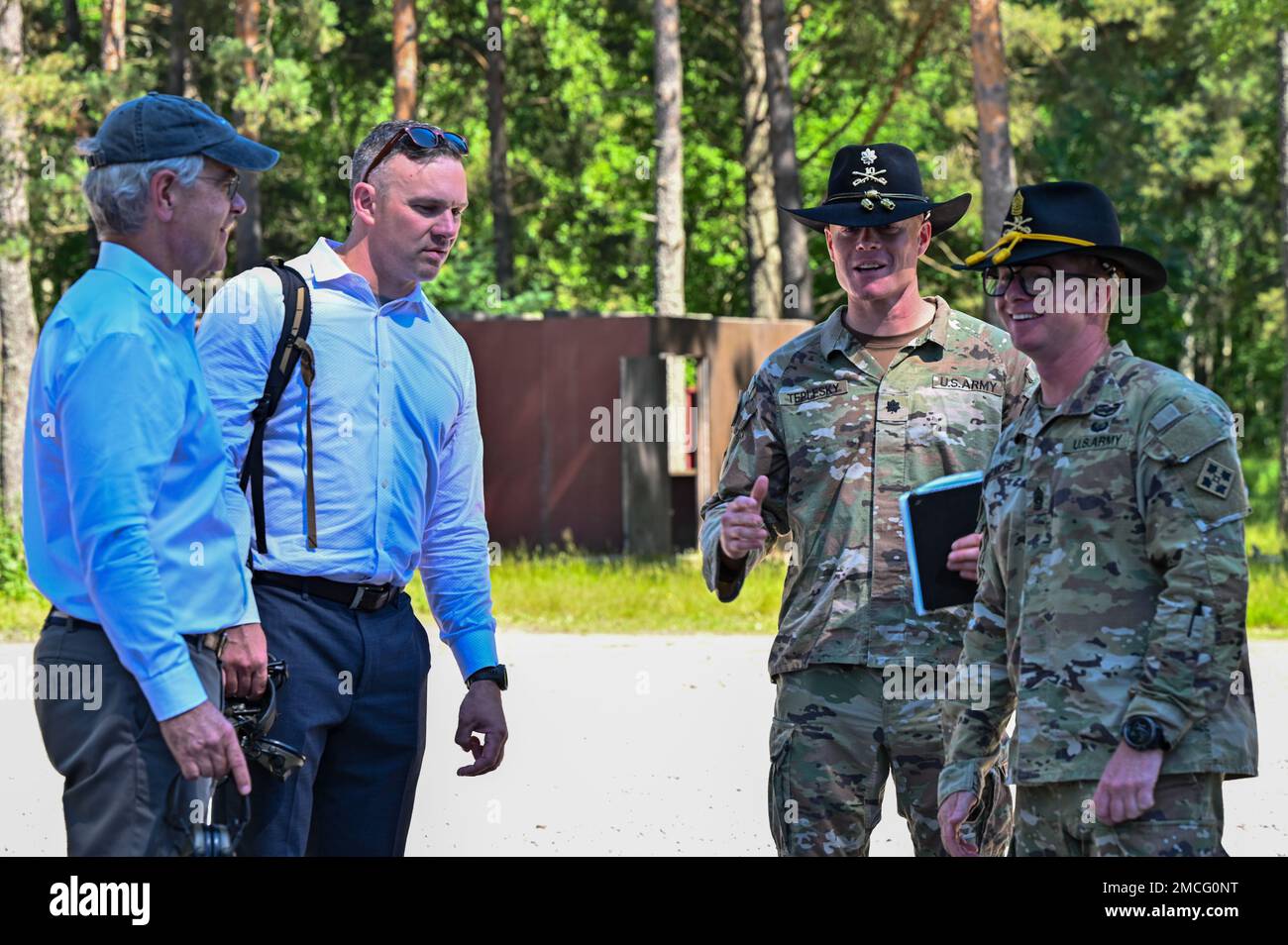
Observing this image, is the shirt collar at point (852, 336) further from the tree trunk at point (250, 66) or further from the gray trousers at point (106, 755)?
the tree trunk at point (250, 66)

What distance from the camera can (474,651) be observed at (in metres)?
4.66

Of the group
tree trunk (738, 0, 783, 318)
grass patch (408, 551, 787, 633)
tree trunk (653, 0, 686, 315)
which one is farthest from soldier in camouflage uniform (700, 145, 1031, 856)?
tree trunk (738, 0, 783, 318)

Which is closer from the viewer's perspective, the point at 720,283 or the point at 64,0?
the point at 64,0

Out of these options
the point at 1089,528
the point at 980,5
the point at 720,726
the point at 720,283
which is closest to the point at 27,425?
the point at 1089,528

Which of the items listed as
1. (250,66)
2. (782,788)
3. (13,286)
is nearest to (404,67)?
(250,66)

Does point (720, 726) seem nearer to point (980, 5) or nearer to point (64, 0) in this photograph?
point (980, 5)

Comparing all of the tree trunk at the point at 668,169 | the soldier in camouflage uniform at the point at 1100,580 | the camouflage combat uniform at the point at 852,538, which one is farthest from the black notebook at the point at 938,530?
the tree trunk at the point at 668,169

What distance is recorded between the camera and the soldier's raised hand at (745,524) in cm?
461

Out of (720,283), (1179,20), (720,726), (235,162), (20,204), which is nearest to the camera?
(235,162)

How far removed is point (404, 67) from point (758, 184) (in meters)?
7.42

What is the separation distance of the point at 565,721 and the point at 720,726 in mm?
946

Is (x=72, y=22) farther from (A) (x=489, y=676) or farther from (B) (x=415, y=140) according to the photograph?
(A) (x=489, y=676)

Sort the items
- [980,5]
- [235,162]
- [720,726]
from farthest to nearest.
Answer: [980,5] → [720,726] → [235,162]

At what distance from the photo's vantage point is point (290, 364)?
4227 mm
